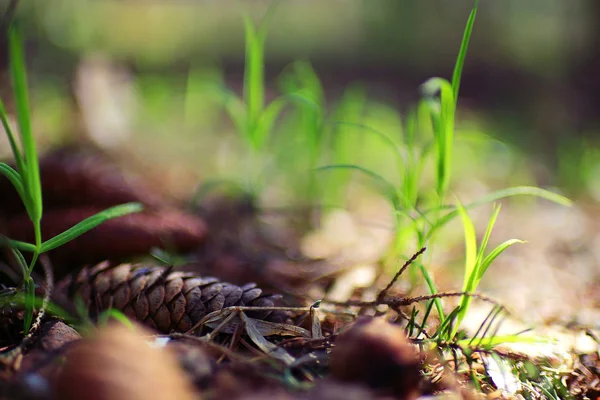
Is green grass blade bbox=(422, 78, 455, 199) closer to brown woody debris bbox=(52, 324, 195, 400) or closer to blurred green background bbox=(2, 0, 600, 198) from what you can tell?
blurred green background bbox=(2, 0, 600, 198)

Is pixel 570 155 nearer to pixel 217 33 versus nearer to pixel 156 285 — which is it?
pixel 156 285

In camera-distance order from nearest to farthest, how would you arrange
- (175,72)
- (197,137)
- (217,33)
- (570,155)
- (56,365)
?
1. (56,365)
2. (570,155)
3. (197,137)
4. (175,72)
5. (217,33)

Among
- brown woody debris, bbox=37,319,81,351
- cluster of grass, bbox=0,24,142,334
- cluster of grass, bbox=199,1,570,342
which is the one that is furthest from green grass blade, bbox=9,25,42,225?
cluster of grass, bbox=199,1,570,342

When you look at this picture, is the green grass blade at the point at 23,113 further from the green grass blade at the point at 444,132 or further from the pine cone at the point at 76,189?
the green grass blade at the point at 444,132

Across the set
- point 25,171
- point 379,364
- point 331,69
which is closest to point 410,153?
point 379,364

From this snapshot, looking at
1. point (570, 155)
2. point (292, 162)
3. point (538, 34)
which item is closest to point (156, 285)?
point (292, 162)

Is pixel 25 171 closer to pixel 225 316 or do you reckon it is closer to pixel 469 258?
pixel 225 316
